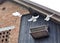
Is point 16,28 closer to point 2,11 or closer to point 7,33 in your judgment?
point 7,33

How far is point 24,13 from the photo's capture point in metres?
12.2

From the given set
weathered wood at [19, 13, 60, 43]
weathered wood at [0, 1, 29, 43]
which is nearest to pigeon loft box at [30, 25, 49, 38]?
weathered wood at [19, 13, 60, 43]

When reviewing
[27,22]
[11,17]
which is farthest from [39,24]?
[11,17]

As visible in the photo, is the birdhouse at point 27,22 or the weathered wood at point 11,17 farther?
the weathered wood at point 11,17

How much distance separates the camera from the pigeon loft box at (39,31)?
10570 millimetres

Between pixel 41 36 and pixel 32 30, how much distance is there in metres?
0.50

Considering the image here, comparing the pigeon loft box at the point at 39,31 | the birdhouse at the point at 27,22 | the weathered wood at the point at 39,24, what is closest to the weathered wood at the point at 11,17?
the birdhouse at the point at 27,22

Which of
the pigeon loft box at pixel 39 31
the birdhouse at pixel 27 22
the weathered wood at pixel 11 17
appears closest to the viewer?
the pigeon loft box at pixel 39 31

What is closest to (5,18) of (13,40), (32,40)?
(13,40)

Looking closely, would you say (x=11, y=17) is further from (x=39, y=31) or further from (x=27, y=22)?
(x=39, y=31)

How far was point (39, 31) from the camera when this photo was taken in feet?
34.6

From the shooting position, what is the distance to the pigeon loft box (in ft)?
34.7

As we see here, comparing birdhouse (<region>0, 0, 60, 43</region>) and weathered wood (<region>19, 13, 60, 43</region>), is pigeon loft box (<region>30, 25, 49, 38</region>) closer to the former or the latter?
birdhouse (<region>0, 0, 60, 43</region>)

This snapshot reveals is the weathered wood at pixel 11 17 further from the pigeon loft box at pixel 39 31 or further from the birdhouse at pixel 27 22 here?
the pigeon loft box at pixel 39 31
